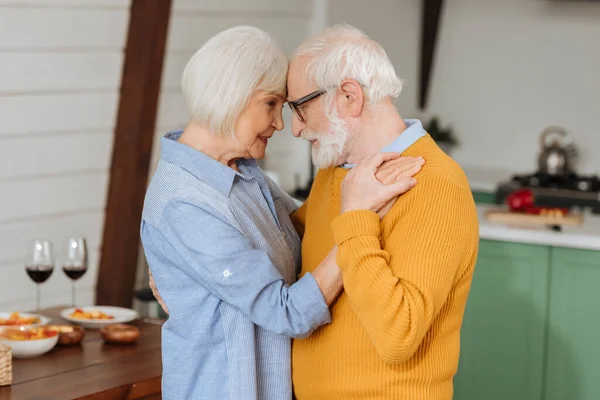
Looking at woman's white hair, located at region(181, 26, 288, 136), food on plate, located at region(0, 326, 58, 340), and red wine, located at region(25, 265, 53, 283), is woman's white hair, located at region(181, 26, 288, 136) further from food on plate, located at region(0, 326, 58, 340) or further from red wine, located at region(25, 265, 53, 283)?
red wine, located at region(25, 265, 53, 283)

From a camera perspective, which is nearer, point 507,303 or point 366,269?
point 366,269

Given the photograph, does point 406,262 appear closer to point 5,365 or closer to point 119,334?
point 5,365

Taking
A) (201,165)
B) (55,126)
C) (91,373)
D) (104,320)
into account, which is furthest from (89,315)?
(201,165)

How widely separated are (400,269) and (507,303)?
217 centimetres

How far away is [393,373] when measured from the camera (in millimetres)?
2061

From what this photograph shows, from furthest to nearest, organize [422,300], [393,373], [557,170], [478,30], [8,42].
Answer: [478,30], [557,170], [8,42], [393,373], [422,300]

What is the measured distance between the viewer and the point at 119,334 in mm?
3020

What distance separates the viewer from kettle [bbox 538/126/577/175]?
5.86 m

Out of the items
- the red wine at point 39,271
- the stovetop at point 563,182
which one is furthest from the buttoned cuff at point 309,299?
the stovetop at point 563,182

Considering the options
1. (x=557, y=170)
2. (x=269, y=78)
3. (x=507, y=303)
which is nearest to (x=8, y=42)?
(x=269, y=78)

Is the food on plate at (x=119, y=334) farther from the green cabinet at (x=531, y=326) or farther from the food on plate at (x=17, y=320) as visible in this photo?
the green cabinet at (x=531, y=326)

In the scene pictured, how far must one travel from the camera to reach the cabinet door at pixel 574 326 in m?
3.78

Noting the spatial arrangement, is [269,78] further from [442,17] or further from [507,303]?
[442,17]

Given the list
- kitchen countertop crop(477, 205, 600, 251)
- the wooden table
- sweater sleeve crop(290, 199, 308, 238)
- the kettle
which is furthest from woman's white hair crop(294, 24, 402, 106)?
the kettle
